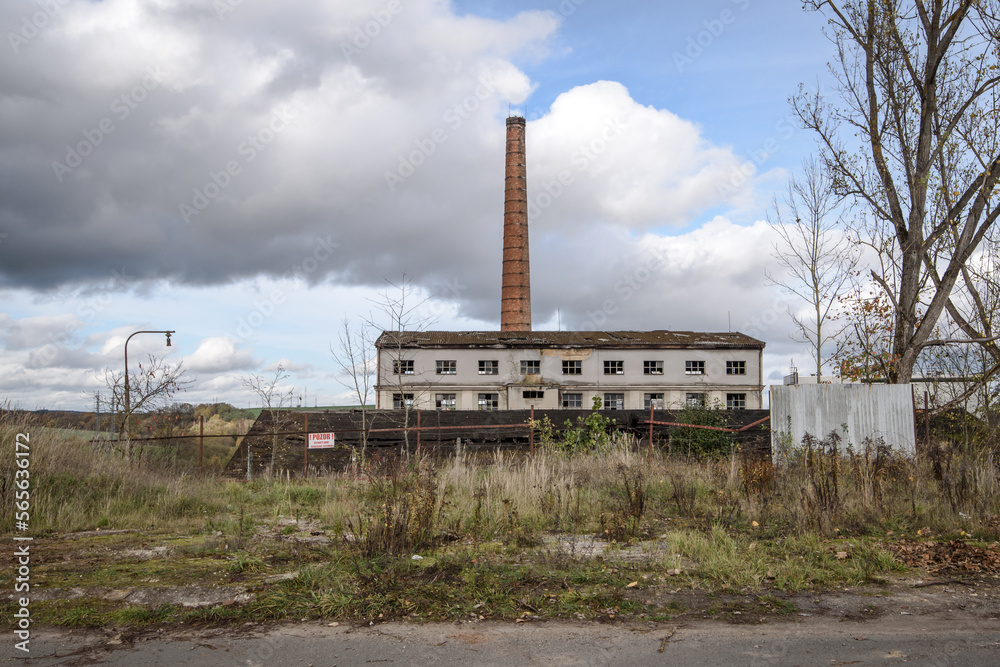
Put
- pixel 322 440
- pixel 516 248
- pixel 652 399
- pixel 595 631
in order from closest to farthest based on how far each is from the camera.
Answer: pixel 595 631 < pixel 322 440 < pixel 652 399 < pixel 516 248

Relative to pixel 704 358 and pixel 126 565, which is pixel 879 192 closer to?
pixel 126 565

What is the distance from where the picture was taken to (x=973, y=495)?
8398 mm

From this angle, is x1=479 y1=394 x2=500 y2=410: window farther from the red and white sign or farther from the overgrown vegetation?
the overgrown vegetation

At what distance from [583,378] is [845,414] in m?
31.6

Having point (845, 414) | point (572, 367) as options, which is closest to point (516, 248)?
point (572, 367)

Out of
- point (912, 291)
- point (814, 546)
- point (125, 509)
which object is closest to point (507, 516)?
point (814, 546)

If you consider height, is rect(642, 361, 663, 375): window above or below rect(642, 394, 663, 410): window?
above

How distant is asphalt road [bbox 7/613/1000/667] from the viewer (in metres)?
4.09

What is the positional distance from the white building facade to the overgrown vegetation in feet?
106

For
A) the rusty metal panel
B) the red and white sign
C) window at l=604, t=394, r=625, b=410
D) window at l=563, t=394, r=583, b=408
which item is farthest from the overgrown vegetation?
window at l=604, t=394, r=625, b=410

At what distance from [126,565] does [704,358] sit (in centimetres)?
4295

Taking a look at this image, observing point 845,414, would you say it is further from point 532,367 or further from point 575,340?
point 575,340

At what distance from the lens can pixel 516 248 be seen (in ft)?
153

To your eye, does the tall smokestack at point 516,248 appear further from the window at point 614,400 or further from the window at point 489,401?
the window at point 614,400
